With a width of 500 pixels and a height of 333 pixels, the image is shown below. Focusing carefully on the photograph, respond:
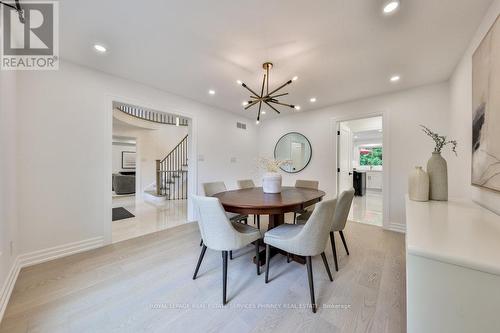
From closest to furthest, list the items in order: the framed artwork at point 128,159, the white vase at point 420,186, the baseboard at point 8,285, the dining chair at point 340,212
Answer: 1. the baseboard at point 8,285
2. the white vase at point 420,186
3. the dining chair at point 340,212
4. the framed artwork at point 128,159

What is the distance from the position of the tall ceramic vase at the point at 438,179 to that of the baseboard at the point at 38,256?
3622 mm

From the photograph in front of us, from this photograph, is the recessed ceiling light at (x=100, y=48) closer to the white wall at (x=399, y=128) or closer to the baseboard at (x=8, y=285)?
the baseboard at (x=8, y=285)

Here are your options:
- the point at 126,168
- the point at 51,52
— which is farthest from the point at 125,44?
the point at 126,168

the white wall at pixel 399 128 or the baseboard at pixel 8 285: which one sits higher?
the white wall at pixel 399 128

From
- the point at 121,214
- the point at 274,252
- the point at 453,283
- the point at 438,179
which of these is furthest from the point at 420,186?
the point at 121,214

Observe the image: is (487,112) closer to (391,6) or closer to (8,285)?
(391,6)

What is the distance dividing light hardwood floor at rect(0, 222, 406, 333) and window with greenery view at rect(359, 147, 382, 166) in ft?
22.3

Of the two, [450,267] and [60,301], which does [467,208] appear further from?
[60,301]

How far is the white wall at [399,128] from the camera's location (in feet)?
9.41

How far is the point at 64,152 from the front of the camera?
2.30m

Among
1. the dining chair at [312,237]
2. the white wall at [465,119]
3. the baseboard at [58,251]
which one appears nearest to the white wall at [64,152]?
the baseboard at [58,251]

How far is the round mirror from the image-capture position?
4.34 m

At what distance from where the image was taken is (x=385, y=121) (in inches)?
129

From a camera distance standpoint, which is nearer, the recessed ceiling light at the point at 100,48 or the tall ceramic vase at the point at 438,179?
the tall ceramic vase at the point at 438,179
